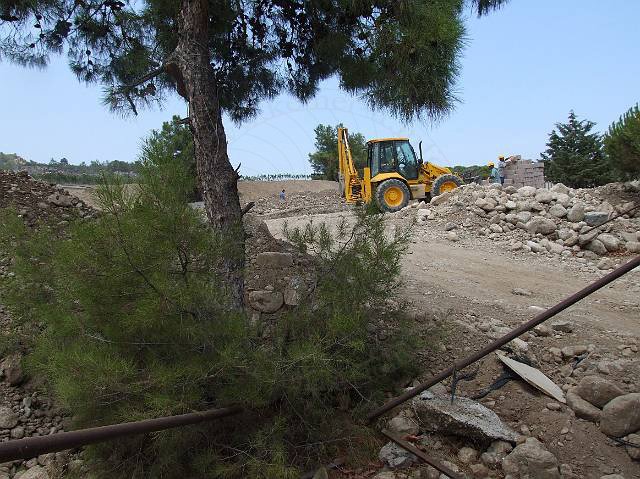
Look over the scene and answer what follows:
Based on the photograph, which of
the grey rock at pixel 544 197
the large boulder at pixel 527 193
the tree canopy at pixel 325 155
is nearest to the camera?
the grey rock at pixel 544 197

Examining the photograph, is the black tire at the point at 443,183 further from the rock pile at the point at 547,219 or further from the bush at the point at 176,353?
the bush at the point at 176,353

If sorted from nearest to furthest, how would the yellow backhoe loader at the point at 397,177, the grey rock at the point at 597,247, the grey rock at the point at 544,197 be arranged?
A: the grey rock at the point at 597,247 < the grey rock at the point at 544,197 < the yellow backhoe loader at the point at 397,177

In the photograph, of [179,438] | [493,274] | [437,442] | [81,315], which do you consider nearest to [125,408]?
[179,438]

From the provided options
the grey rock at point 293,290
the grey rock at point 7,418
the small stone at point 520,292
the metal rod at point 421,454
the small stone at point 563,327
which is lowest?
the grey rock at point 7,418

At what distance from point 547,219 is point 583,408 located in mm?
6722

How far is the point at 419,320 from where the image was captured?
4148 millimetres

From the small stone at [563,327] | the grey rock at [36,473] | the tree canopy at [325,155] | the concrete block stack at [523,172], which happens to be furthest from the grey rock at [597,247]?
the tree canopy at [325,155]

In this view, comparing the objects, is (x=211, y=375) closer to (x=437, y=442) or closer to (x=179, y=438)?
(x=179, y=438)

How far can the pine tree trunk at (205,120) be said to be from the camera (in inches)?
140

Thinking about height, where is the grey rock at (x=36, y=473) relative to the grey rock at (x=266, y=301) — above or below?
below

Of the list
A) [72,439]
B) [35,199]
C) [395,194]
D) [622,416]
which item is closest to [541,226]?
[395,194]

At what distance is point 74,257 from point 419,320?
2.62 meters

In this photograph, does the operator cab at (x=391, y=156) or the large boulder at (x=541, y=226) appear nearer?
the large boulder at (x=541, y=226)

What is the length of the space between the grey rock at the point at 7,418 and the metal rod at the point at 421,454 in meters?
2.44
